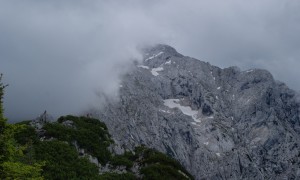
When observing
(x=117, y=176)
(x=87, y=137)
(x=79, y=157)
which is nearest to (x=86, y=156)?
(x=79, y=157)

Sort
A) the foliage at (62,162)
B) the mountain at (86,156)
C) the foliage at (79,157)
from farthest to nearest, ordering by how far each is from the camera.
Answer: the mountain at (86,156) < the foliage at (79,157) < the foliage at (62,162)

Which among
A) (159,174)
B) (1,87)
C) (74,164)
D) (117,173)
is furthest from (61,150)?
(1,87)

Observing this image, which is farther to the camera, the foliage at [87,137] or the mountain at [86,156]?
the foliage at [87,137]

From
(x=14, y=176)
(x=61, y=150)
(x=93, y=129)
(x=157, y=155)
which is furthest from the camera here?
(x=93, y=129)

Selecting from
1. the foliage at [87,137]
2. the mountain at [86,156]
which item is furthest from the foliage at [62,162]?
the foliage at [87,137]

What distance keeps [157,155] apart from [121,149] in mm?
4475

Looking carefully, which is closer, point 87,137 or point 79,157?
point 79,157

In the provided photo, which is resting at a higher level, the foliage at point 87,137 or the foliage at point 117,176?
the foliage at point 87,137

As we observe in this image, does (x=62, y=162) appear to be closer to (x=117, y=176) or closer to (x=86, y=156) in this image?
(x=86, y=156)

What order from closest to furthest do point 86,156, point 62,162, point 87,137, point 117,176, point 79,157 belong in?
point 62,162
point 117,176
point 79,157
point 86,156
point 87,137

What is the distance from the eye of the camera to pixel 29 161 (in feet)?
91.0

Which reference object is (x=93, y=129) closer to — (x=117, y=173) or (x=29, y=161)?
(x=117, y=173)

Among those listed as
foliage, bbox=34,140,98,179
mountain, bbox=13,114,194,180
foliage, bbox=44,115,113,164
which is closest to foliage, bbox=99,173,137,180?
mountain, bbox=13,114,194,180

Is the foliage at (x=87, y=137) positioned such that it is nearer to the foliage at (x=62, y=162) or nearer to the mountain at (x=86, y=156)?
the mountain at (x=86, y=156)
